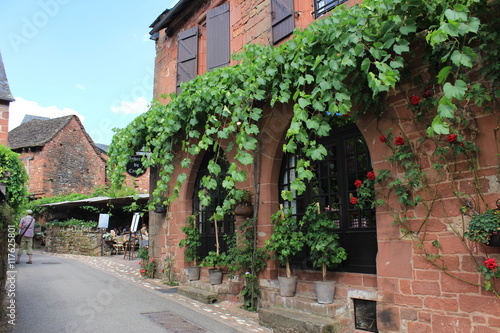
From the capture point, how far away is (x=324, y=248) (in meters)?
4.82

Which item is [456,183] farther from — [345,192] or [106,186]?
[106,186]

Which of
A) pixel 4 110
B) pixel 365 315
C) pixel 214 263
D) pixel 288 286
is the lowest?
pixel 365 315

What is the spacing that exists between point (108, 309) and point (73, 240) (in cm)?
1172

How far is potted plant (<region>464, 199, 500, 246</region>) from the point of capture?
3.36 metres

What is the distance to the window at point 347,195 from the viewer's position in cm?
497

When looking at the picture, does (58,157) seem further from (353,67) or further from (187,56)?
(353,67)

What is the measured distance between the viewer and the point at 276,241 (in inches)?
211

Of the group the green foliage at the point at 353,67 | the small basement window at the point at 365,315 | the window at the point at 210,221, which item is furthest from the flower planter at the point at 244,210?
the small basement window at the point at 365,315

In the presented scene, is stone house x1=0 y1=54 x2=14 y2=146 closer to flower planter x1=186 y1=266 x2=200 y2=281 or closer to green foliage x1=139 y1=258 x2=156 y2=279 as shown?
green foliage x1=139 y1=258 x2=156 y2=279

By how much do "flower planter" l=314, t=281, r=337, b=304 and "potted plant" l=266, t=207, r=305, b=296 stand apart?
0.54m

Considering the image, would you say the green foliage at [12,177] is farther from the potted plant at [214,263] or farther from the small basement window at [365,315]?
the small basement window at [365,315]

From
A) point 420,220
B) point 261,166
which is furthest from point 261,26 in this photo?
point 420,220

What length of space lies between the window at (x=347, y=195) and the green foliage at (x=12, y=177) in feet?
25.5

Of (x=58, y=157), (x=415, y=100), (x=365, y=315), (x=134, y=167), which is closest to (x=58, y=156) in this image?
(x=58, y=157)
